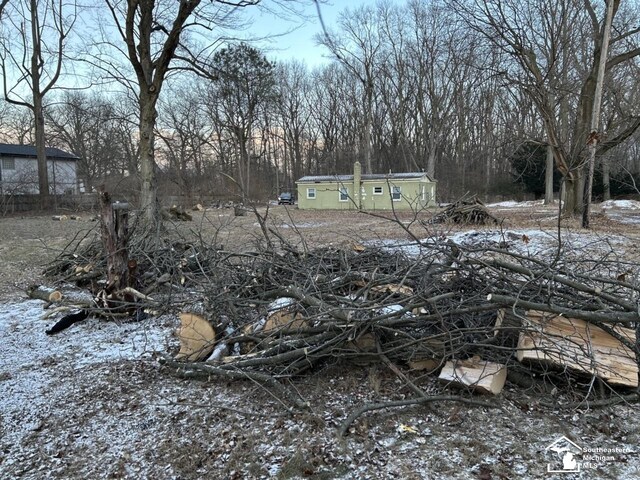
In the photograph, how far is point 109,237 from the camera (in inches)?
207

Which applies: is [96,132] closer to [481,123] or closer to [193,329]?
[481,123]

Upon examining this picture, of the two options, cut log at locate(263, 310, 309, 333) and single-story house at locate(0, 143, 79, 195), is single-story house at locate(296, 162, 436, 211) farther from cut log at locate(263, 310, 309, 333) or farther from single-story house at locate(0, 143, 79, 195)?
cut log at locate(263, 310, 309, 333)

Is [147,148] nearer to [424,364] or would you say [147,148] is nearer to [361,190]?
[424,364]

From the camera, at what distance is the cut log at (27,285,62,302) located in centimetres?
557

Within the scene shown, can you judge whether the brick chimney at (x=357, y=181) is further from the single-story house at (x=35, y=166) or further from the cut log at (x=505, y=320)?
the cut log at (x=505, y=320)

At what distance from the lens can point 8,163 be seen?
108ft

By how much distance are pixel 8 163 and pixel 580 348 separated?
40.0 meters

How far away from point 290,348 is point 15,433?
75.3 inches

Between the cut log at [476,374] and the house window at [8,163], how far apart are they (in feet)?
129

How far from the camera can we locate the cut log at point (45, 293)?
5568 mm

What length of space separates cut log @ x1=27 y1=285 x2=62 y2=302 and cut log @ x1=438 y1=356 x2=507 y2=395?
4.93 meters

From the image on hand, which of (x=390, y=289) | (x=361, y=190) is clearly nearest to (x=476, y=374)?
(x=390, y=289)

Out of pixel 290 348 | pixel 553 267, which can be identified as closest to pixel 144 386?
pixel 290 348

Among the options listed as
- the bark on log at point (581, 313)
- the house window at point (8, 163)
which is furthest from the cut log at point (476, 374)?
the house window at point (8, 163)
